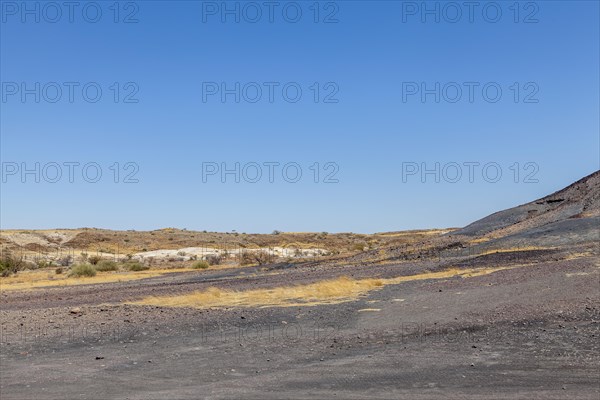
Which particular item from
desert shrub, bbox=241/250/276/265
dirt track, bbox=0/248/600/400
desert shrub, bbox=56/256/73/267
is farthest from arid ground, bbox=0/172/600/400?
desert shrub, bbox=56/256/73/267

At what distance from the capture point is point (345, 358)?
1224 cm

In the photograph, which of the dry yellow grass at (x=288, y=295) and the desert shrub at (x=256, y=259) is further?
the desert shrub at (x=256, y=259)

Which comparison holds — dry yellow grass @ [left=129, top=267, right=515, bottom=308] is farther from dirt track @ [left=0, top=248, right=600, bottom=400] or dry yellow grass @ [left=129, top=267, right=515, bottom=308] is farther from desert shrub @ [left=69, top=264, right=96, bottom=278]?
desert shrub @ [left=69, top=264, right=96, bottom=278]

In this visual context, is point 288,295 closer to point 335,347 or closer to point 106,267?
point 335,347

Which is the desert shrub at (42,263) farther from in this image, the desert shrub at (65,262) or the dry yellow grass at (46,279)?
the dry yellow grass at (46,279)

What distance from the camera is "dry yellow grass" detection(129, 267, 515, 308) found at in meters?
21.1

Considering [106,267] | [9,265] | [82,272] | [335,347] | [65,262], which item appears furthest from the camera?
[65,262]

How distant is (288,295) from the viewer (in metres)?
22.8

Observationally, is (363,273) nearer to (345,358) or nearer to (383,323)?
(383,323)

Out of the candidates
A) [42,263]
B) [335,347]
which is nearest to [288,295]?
[335,347]

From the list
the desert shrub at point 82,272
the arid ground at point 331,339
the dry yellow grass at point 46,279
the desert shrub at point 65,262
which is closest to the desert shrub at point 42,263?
the desert shrub at point 65,262

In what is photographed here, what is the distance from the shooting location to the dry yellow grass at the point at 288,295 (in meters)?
21.1

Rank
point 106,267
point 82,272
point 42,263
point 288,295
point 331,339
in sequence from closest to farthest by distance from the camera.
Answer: point 331,339
point 288,295
point 82,272
point 106,267
point 42,263

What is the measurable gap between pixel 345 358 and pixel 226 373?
8.25ft
